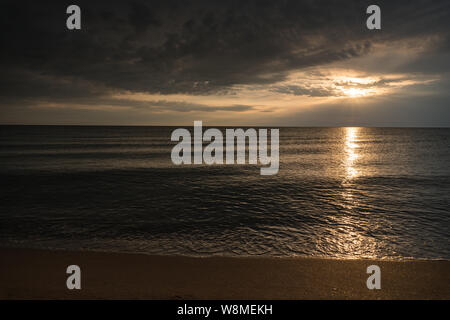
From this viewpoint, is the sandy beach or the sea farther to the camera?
the sea

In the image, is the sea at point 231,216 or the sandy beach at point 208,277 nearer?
the sandy beach at point 208,277

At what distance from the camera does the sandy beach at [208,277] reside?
5613 millimetres

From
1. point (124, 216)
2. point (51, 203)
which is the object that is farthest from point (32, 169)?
point (124, 216)

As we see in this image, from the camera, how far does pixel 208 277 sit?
21.1ft

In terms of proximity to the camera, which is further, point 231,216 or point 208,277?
point 231,216

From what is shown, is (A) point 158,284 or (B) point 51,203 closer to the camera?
(A) point 158,284

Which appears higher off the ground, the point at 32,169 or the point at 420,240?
the point at 32,169

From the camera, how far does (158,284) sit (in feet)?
19.8

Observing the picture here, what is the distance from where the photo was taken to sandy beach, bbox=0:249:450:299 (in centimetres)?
561

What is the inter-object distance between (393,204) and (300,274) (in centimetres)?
1094

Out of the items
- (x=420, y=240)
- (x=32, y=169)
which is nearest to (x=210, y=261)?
(x=420, y=240)
